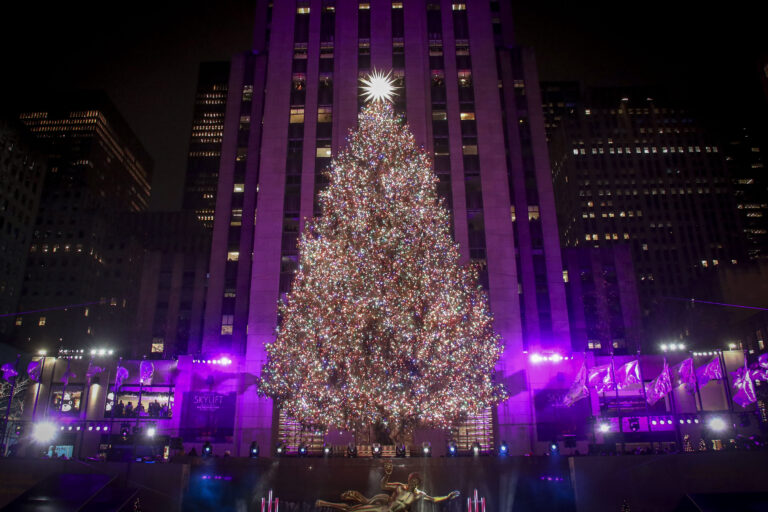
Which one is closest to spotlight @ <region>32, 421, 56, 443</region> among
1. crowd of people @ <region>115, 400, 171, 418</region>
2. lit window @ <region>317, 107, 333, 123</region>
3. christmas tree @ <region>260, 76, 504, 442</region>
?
crowd of people @ <region>115, 400, 171, 418</region>

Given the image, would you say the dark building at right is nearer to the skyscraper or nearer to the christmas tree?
the skyscraper

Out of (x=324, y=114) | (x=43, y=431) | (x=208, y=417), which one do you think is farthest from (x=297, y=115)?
(x=43, y=431)

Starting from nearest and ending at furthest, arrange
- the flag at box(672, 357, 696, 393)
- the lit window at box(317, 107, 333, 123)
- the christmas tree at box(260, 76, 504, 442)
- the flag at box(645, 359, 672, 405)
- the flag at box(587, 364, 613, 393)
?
the flag at box(672, 357, 696, 393)
the christmas tree at box(260, 76, 504, 442)
the flag at box(645, 359, 672, 405)
the flag at box(587, 364, 613, 393)
the lit window at box(317, 107, 333, 123)

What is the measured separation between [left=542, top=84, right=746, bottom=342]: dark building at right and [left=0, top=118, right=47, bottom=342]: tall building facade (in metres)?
116

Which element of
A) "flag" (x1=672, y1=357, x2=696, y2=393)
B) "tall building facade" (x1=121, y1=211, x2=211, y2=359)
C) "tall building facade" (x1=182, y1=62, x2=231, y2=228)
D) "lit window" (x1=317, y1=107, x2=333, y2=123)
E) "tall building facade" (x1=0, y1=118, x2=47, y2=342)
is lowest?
"flag" (x1=672, y1=357, x2=696, y2=393)

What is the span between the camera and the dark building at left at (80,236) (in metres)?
113

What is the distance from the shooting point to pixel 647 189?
125 metres

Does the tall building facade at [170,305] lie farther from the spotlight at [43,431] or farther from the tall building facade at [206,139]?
the tall building facade at [206,139]

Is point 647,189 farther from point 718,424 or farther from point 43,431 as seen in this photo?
point 43,431

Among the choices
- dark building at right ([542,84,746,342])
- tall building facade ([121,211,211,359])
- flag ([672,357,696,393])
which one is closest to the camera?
flag ([672,357,696,393])

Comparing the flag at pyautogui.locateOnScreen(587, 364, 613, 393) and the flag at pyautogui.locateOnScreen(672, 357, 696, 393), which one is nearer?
the flag at pyautogui.locateOnScreen(672, 357, 696, 393)

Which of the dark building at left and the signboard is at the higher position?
the dark building at left

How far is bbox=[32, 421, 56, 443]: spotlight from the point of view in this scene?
3394cm

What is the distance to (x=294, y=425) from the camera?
40312 mm
